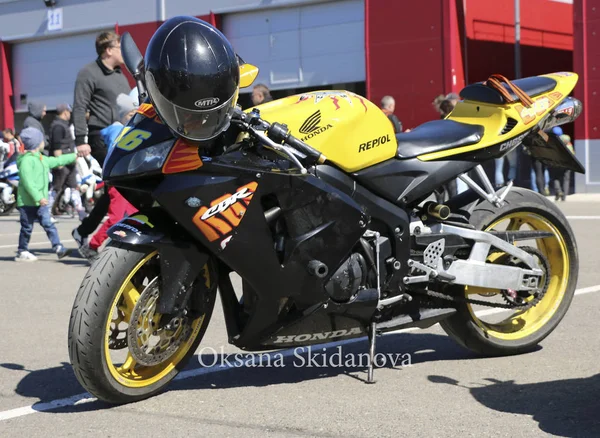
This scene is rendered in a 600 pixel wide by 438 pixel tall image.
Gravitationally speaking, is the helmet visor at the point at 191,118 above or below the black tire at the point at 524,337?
above

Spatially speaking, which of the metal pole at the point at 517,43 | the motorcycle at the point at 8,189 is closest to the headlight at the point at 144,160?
the motorcycle at the point at 8,189

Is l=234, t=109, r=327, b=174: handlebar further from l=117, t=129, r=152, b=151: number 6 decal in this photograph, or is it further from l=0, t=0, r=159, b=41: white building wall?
l=0, t=0, r=159, b=41: white building wall

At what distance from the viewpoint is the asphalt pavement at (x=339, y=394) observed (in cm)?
436

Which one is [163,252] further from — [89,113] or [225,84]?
[89,113]

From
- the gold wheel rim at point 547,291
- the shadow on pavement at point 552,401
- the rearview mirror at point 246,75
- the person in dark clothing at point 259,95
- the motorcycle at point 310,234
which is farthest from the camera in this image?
the person in dark clothing at point 259,95

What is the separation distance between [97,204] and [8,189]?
8653mm

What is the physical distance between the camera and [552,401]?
4.69m

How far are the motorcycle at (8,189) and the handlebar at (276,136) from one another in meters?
14.4

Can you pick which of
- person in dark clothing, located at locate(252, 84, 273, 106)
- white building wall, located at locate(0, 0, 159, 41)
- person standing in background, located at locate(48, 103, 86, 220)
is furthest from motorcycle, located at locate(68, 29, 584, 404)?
white building wall, located at locate(0, 0, 159, 41)

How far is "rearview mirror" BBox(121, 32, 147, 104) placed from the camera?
504 centimetres

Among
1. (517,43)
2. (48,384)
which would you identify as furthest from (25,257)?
(517,43)

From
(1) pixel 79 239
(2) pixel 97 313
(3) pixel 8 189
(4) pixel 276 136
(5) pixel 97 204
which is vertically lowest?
(3) pixel 8 189

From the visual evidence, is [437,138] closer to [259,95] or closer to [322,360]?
[322,360]

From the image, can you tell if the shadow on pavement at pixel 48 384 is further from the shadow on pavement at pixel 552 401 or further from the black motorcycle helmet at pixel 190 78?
the shadow on pavement at pixel 552 401
